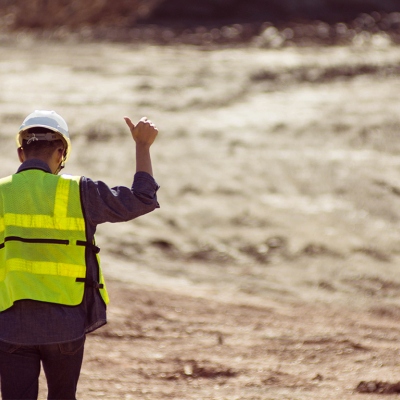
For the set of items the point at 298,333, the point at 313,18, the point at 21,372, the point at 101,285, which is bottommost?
the point at 298,333

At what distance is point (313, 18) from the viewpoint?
19.6m

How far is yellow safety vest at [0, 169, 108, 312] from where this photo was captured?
2283 mm

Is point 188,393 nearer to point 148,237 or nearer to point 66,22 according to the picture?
point 148,237

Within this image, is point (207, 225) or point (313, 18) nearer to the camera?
point (207, 225)

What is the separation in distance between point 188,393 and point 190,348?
110cm

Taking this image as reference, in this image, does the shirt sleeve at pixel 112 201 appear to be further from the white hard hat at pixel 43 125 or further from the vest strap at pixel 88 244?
the white hard hat at pixel 43 125

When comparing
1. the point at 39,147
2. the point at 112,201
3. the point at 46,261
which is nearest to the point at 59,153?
the point at 39,147

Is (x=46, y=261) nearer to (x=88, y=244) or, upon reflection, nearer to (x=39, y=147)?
(x=88, y=244)

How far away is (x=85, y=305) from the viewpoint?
7.79 feet

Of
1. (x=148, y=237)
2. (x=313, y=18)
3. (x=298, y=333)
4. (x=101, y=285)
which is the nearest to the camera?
(x=101, y=285)


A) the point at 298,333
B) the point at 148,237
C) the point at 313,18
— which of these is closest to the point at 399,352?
the point at 298,333

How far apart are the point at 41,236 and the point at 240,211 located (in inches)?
373

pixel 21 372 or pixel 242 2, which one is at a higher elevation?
pixel 242 2

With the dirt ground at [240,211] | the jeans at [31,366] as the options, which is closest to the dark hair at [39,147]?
the jeans at [31,366]
